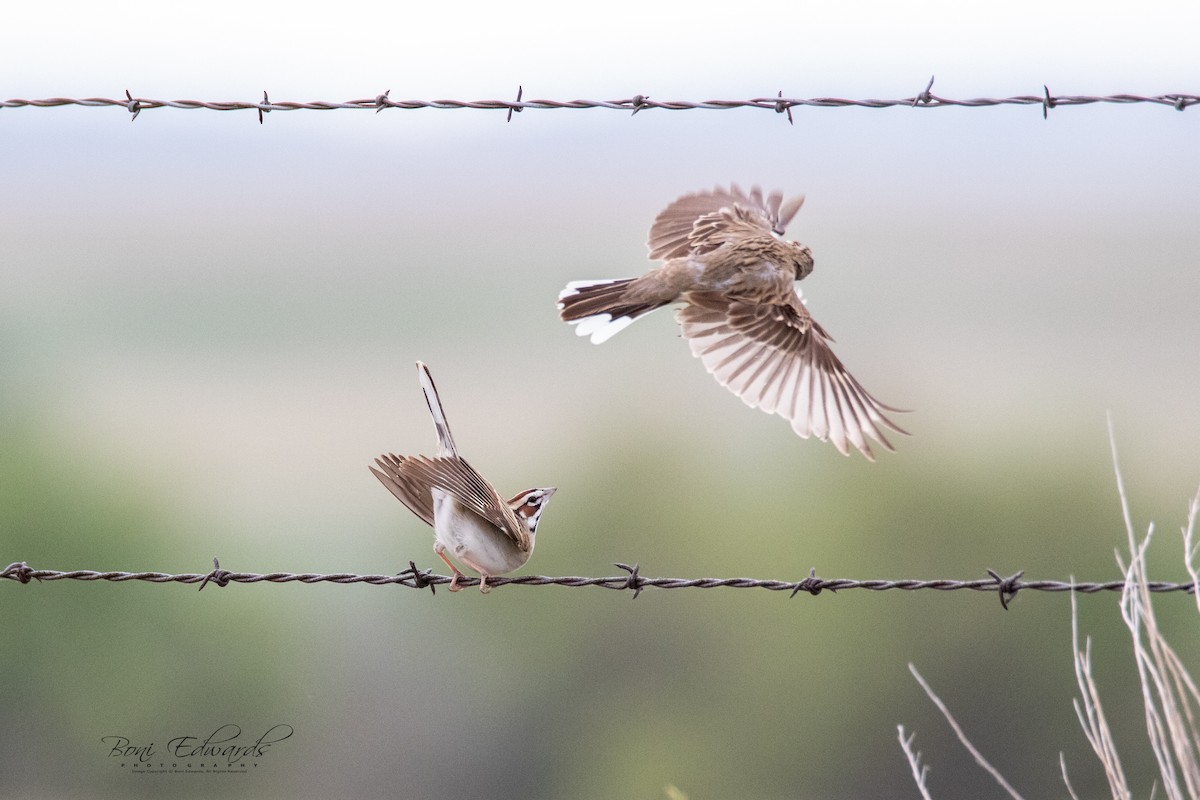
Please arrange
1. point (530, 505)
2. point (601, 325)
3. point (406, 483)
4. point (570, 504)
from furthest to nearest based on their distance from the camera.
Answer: point (570, 504), point (601, 325), point (530, 505), point (406, 483)

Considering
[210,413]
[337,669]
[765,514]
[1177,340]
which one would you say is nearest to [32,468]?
[337,669]

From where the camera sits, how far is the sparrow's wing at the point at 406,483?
5.35 meters

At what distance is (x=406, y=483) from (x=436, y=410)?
1.22ft

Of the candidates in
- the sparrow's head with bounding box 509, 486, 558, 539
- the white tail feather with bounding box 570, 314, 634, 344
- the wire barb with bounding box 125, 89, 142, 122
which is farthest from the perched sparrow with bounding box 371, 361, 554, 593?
the wire barb with bounding box 125, 89, 142, 122

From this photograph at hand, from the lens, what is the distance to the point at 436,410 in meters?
5.47

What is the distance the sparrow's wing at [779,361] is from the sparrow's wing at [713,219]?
0.48 meters

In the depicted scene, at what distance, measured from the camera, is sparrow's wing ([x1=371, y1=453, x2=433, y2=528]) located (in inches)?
211

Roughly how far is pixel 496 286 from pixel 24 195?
64639 millimetres

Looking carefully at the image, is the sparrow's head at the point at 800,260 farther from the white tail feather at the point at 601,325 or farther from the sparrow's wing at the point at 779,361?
the white tail feather at the point at 601,325

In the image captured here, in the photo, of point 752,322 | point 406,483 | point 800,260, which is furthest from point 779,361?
point 406,483

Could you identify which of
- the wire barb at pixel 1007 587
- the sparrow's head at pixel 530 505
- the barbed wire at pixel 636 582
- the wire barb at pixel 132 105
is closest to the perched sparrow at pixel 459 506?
the sparrow's head at pixel 530 505

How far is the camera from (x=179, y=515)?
8656 centimetres

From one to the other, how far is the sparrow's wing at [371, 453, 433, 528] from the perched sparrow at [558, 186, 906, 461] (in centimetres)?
123

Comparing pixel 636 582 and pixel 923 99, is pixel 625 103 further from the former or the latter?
pixel 636 582
